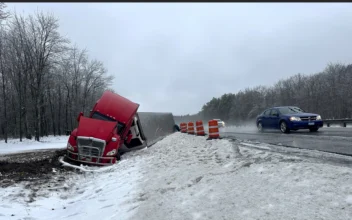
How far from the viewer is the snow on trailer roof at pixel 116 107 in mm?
14234

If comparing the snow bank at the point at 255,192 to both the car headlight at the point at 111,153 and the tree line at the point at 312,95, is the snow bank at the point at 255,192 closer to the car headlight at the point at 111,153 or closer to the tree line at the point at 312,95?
the car headlight at the point at 111,153

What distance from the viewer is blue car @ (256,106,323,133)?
48.2ft

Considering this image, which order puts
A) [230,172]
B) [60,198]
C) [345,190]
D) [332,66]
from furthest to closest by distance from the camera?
[332,66], [60,198], [230,172], [345,190]

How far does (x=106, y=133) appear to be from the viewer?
12531 millimetres

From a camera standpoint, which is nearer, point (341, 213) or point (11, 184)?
point (341, 213)

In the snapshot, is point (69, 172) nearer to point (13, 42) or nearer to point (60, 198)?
point (60, 198)

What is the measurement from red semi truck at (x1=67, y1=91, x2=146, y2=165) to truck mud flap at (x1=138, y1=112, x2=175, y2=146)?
289 cm

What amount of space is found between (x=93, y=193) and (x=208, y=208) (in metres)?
4.30

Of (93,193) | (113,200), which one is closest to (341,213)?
(113,200)

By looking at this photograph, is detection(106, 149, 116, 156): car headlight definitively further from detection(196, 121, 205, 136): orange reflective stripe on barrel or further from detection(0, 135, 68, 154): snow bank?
detection(0, 135, 68, 154): snow bank

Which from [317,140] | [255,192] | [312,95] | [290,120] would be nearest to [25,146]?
[290,120]

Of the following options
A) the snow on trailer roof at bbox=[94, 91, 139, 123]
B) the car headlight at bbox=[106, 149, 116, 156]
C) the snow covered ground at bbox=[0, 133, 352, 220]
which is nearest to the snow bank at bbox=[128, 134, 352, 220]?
the snow covered ground at bbox=[0, 133, 352, 220]

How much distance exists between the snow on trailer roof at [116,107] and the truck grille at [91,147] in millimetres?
2346

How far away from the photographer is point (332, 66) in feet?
204
